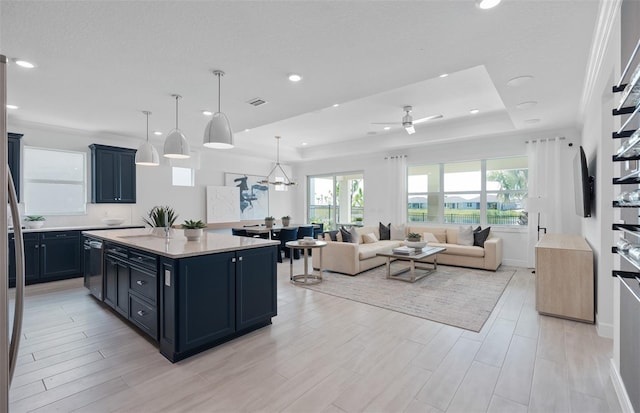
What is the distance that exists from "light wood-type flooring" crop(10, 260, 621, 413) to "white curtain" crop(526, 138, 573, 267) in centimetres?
304

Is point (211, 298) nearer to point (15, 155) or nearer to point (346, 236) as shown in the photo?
point (346, 236)

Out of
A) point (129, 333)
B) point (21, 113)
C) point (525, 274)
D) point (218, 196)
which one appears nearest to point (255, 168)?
point (218, 196)

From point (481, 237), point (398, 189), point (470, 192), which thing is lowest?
point (481, 237)

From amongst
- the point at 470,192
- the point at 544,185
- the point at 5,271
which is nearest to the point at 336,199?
the point at 470,192

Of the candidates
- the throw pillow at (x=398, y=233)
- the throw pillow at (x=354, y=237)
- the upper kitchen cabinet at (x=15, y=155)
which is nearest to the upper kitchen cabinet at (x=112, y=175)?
the upper kitchen cabinet at (x=15, y=155)

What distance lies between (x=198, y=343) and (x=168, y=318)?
34 centimetres

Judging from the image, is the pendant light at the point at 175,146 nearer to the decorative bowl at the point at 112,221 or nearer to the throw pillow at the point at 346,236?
the decorative bowl at the point at 112,221

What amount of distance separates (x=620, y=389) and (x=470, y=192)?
17.9 ft

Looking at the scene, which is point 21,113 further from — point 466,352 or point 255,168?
point 466,352

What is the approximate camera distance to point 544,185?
19.3ft

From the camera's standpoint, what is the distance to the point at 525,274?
5609 millimetres

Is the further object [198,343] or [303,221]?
[303,221]

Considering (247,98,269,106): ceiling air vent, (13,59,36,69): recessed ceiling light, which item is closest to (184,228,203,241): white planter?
(247,98,269,106): ceiling air vent

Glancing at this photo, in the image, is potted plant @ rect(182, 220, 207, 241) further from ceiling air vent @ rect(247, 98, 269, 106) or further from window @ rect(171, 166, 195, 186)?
window @ rect(171, 166, 195, 186)
